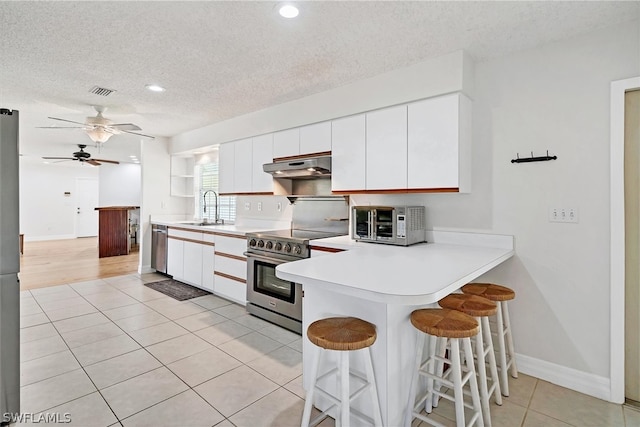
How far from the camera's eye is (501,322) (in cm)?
214

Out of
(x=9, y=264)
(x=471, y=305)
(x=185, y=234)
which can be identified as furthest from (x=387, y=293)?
(x=185, y=234)

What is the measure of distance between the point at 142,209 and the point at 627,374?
6.29 metres

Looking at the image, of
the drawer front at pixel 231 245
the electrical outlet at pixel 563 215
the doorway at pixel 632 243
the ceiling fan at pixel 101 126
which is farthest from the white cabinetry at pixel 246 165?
the doorway at pixel 632 243

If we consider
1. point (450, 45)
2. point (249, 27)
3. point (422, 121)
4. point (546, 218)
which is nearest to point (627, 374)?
point (546, 218)

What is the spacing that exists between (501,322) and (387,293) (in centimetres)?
129

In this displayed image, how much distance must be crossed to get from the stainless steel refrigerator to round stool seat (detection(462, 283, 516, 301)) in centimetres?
283

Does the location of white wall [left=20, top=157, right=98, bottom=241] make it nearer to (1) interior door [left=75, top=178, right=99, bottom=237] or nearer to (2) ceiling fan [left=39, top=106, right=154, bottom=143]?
(1) interior door [left=75, top=178, right=99, bottom=237]

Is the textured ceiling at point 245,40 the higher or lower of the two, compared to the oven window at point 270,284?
higher

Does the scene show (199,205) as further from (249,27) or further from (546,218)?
(546,218)

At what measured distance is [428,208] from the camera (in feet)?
9.71

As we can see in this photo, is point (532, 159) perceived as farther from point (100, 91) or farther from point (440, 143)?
point (100, 91)

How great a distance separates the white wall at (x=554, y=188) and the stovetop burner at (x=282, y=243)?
1.47 metres

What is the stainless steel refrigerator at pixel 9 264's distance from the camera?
181cm

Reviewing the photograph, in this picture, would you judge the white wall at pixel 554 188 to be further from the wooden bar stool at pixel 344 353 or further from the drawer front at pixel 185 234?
the drawer front at pixel 185 234
